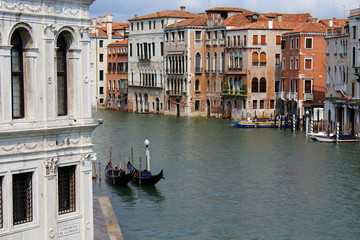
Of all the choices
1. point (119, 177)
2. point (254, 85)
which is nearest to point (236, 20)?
point (254, 85)

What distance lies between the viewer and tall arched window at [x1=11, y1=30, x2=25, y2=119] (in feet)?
27.4

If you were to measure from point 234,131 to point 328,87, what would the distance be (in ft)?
15.0

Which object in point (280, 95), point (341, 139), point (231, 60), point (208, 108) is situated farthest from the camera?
point (208, 108)

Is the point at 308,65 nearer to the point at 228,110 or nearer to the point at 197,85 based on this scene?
the point at 228,110

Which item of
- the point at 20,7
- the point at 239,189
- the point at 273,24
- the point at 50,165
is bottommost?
the point at 239,189

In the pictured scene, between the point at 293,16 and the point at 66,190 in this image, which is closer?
the point at 66,190

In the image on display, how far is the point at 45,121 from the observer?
8.49 meters

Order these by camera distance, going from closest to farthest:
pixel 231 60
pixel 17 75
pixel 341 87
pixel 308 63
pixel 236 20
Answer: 1. pixel 17 75
2. pixel 341 87
3. pixel 308 63
4. pixel 231 60
5. pixel 236 20

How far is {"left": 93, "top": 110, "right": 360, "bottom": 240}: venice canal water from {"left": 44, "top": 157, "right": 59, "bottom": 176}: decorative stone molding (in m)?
5.08

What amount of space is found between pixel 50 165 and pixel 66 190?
496mm

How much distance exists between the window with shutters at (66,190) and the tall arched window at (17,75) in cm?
88

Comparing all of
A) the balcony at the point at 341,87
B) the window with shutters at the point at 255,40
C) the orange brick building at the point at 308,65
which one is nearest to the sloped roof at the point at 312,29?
the orange brick building at the point at 308,65

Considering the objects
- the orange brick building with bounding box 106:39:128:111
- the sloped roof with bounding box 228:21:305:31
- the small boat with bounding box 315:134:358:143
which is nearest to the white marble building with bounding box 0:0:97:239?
the small boat with bounding box 315:134:358:143

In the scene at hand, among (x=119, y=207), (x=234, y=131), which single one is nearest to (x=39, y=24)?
(x=119, y=207)
